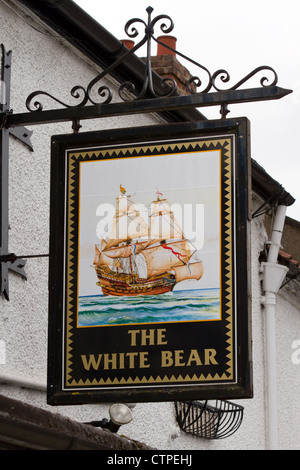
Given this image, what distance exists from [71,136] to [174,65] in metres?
4.84

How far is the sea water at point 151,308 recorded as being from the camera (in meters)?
5.88

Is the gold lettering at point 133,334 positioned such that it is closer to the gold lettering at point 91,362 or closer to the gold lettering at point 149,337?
the gold lettering at point 149,337

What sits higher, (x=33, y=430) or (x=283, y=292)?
(x=283, y=292)

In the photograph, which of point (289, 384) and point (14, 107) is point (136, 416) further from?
point (289, 384)

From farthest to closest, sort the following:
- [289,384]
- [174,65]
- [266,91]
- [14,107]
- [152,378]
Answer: [289,384]
[174,65]
[14,107]
[266,91]
[152,378]

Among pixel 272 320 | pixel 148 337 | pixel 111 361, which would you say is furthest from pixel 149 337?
pixel 272 320

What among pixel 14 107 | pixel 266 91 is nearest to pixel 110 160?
pixel 266 91

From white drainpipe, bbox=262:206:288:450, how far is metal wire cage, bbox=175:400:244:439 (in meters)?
0.71

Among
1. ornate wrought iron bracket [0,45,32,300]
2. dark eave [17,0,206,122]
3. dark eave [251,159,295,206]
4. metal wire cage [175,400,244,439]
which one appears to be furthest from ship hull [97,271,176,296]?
dark eave [251,159,295,206]

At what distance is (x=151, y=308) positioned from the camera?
19.5 feet

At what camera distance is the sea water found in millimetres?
5883

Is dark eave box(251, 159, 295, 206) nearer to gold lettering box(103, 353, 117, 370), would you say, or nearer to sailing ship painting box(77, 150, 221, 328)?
sailing ship painting box(77, 150, 221, 328)

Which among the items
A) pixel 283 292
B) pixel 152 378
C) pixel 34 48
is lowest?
pixel 152 378

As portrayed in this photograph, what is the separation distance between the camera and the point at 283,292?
1228cm
